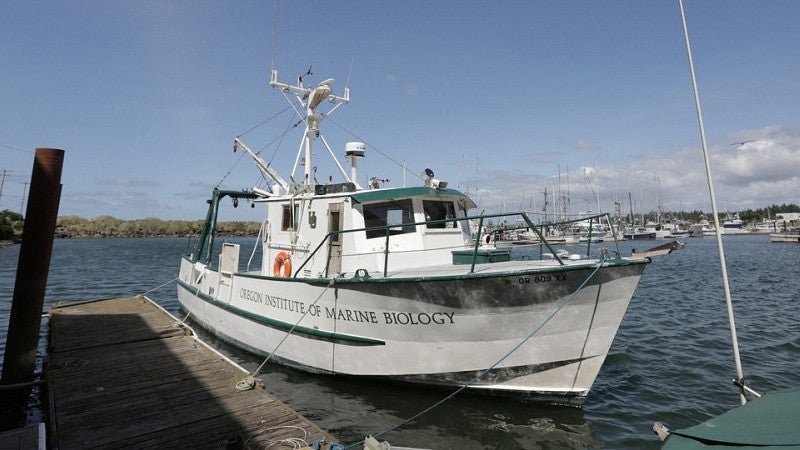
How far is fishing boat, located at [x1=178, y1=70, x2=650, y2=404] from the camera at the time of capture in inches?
239

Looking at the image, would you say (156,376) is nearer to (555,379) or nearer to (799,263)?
(555,379)

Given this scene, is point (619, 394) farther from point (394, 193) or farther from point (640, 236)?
point (640, 236)

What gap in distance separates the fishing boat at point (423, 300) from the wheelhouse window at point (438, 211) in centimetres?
3

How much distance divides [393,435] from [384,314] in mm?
1776

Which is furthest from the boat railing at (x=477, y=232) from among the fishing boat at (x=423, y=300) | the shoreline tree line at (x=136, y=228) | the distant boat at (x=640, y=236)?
the distant boat at (x=640, y=236)

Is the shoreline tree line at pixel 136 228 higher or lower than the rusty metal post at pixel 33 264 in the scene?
higher

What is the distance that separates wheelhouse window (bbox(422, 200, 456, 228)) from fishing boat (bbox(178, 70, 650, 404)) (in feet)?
0.09

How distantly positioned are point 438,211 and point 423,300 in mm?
3303

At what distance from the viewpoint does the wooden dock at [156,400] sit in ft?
16.4

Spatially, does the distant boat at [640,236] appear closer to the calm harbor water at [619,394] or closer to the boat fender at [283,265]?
the calm harbor water at [619,394]

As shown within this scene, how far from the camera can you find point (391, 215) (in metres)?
8.80

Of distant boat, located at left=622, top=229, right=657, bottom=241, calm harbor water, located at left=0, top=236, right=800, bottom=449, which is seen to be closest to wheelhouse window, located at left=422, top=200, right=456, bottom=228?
calm harbor water, located at left=0, top=236, right=800, bottom=449

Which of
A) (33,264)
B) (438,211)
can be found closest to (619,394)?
(438,211)

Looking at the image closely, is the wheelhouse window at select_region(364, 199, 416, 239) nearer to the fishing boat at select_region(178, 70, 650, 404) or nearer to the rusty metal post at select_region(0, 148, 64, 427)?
the fishing boat at select_region(178, 70, 650, 404)
